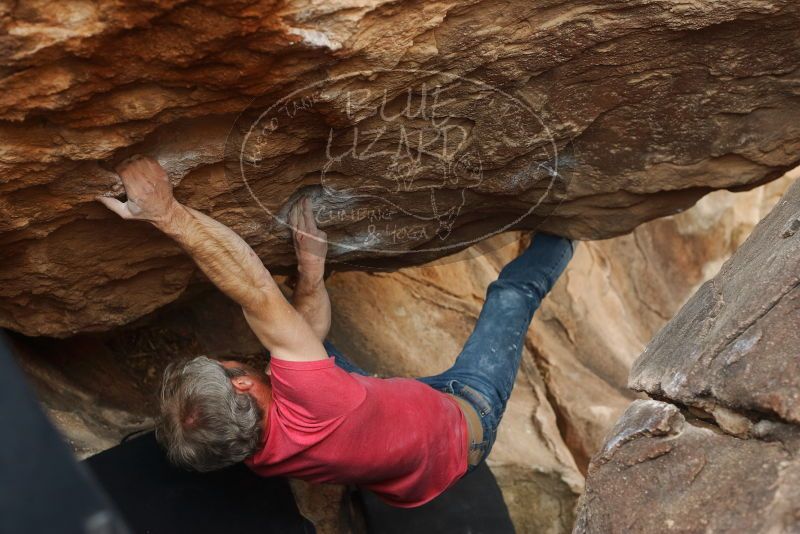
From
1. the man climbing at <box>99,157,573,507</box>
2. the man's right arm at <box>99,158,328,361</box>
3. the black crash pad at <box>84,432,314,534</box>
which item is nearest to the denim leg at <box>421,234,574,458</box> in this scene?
the man climbing at <box>99,157,573,507</box>

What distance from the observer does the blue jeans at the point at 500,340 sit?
282 cm

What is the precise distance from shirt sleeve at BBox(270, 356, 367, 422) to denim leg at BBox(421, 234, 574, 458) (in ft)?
1.99

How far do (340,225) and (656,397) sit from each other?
0.97 meters

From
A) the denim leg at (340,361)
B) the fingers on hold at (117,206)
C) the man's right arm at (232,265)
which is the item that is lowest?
the denim leg at (340,361)

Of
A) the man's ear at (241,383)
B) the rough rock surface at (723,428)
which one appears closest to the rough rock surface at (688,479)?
the rough rock surface at (723,428)

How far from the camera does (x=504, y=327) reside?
2.96 metres

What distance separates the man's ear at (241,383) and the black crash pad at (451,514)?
2.75 ft

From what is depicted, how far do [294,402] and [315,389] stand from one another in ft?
0.28

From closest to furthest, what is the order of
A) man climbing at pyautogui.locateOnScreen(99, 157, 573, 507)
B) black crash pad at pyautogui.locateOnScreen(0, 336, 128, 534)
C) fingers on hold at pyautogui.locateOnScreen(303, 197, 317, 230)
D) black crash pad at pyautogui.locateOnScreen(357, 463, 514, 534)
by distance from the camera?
black crash pad at pyautogui.locateOnScreen(0, 336, 128, 534) → man climbing at pyautogui.locateOnScreen(99, 157, 573, 507) → fingers on hold at pyautogui.locateOnScreen(303, 197, 317, 230) → black crash pad at pyautogui.locateOnScreen(357, 463, 514, 534)

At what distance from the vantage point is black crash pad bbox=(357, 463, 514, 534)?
296 cm

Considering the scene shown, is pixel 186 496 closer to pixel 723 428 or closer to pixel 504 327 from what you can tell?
pixel 504 327

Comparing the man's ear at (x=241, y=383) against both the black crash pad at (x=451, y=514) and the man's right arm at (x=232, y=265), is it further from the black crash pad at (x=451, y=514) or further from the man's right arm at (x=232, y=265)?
the black crash pad at (x=451, y=514)

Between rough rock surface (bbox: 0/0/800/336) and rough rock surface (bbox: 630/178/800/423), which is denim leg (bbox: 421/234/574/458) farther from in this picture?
rough rock surface (bbox: 630/178/800/423)

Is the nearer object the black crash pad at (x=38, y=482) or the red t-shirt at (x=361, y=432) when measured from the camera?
the black crash pad at (x=38, y=482)
